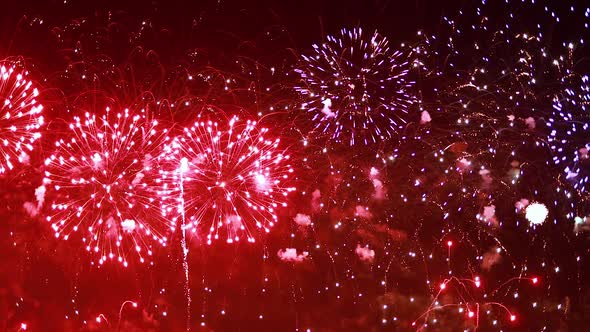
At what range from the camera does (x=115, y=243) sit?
6211 millimetres

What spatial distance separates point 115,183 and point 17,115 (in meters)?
1.33

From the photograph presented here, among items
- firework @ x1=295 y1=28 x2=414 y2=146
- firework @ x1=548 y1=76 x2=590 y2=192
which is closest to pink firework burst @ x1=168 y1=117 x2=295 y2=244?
firework @ x1=295 y1=28 x2=414 y2=146

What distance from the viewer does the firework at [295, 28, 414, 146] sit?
5738 millimetres

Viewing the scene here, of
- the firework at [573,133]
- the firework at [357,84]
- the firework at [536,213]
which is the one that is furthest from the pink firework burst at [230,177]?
the firework at [573,133]

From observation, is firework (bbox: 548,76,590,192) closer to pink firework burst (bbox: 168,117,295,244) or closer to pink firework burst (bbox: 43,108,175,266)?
pink firework burst (bbox: 168,117,295,244)

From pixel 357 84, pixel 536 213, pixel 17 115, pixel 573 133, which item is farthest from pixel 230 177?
pixel 573 133

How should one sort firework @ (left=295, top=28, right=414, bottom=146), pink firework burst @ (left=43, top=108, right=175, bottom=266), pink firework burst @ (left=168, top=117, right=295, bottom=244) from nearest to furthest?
firework @ (left=295, top=28, right=414, bottom=146) < pink firework burst @ (left=168, top=117, right=295, bottom=244) < pink firework burst @ (left=43, top=108, right=175, bottom=266)

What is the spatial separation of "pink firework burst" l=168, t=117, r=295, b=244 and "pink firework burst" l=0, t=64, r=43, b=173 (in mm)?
1717

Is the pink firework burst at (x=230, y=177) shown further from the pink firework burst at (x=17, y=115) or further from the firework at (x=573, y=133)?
Result: the firework at (x=573, y=133)

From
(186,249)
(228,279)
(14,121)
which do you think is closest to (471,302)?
(228,279)

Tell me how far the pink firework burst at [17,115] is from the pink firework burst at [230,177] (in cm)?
172

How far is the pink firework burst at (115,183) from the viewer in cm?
595

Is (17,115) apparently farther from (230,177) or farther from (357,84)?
(357,84)

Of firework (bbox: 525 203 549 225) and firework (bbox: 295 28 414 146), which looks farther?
firework (bbox: 525 203 549 225)
